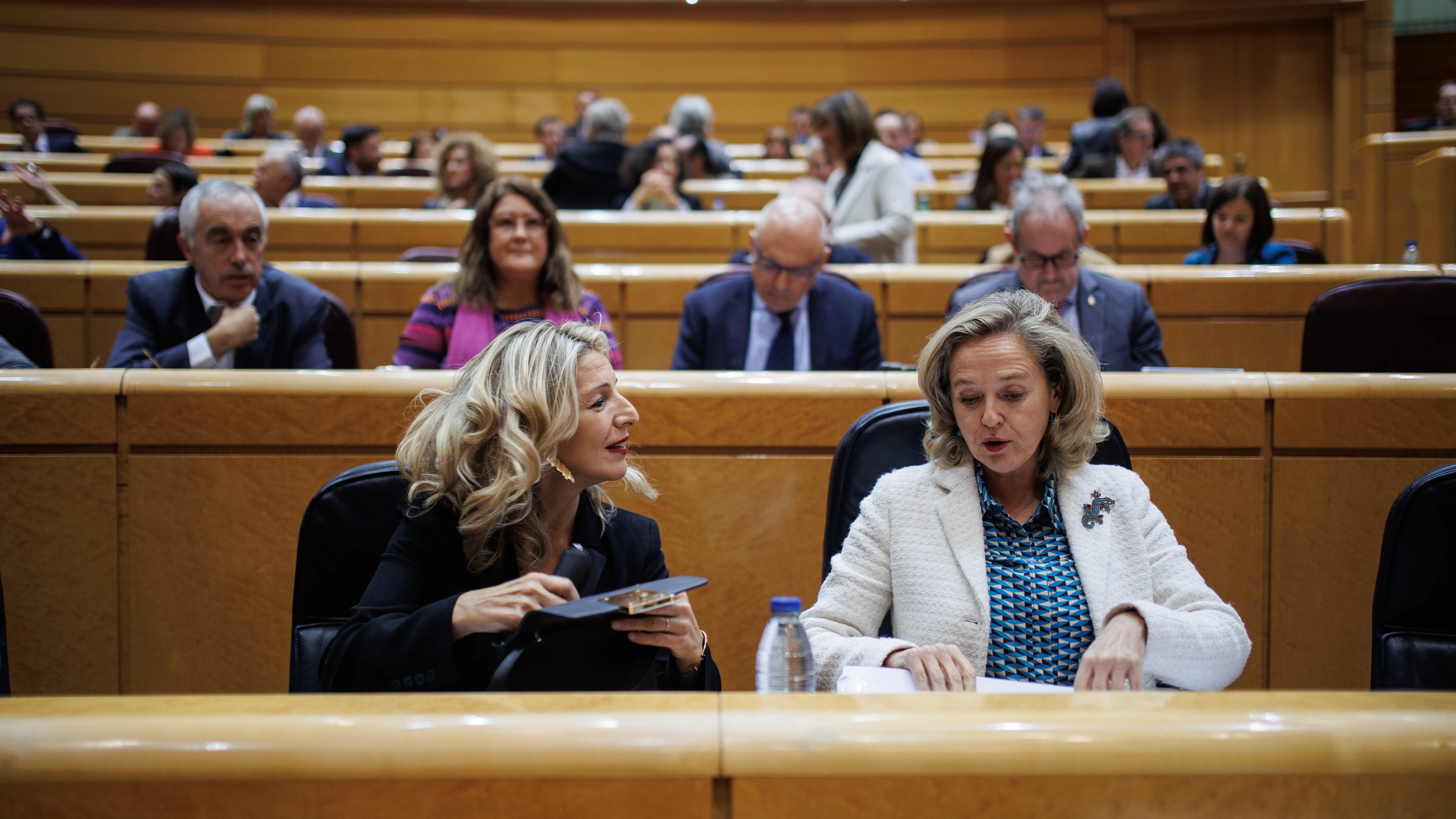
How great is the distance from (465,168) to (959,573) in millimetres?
3718

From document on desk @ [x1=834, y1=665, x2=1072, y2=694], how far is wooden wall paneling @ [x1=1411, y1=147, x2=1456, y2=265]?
3.98 meters

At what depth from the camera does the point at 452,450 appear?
141cm

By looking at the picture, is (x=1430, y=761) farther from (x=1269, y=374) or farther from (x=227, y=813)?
(x=1269, y=374)

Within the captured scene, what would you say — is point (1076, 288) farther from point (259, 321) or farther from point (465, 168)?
point (465, 168)

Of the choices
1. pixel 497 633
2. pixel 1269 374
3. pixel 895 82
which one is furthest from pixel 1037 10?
pixel 497 633

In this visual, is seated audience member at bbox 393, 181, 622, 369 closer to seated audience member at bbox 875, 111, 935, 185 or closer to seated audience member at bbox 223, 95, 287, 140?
seated audience member at bbox 875, 111, 935, 185

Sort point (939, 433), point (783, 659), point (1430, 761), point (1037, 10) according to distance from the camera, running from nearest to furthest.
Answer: point (1430, 761) < point (783, 659) < point (939, 433) < point (1037, 10)

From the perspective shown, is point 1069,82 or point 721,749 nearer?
point 721,749

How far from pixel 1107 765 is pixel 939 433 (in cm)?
87

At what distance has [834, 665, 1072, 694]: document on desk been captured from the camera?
1.23 metres

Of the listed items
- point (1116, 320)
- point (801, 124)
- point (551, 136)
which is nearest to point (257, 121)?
point (551, 136)

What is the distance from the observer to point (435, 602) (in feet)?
4.26

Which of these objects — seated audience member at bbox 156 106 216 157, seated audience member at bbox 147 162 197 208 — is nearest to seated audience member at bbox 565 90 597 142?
seated audience member at bbox 156 106 216 157

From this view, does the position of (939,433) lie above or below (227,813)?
above
